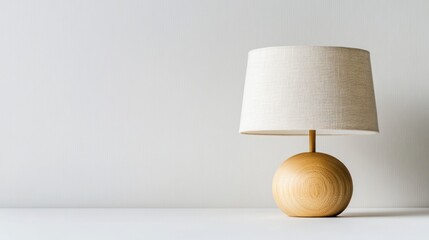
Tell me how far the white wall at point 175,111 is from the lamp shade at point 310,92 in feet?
1.14

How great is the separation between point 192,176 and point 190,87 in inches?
9.8

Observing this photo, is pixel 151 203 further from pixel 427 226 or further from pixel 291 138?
pixel 427 226

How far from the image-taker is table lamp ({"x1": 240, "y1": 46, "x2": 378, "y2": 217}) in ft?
4.83

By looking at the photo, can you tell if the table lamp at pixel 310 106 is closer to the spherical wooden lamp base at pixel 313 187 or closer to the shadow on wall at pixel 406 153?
the spherical wooden lamp base at pixel 313 187

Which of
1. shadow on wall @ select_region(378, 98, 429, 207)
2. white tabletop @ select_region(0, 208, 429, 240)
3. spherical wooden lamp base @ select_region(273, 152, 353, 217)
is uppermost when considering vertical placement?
shadow on wall @ select_region(378, 98, 429, 207)

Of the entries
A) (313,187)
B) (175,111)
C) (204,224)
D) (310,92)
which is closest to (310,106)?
(310,92)

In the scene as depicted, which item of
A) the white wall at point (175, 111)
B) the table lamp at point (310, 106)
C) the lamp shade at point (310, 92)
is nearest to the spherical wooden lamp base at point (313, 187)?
the table lamp at point (310, 106)

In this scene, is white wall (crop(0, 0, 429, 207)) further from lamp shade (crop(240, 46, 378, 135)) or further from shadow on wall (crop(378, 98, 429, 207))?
lamp shade (crop(240, 46, 378, 135))

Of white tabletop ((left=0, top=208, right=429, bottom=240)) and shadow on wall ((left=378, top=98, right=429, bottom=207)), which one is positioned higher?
shadow on wall ((left=378, top=98, right=429, bottom=207))

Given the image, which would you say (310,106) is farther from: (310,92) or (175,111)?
(175,111)

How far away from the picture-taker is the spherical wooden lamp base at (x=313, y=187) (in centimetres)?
155

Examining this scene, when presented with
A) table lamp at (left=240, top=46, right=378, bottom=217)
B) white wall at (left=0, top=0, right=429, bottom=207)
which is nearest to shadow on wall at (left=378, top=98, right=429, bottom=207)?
white wall at (left=0, top=0, right=429, bottom=207)

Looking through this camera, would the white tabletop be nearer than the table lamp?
Yes

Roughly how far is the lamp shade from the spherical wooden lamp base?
122mm
